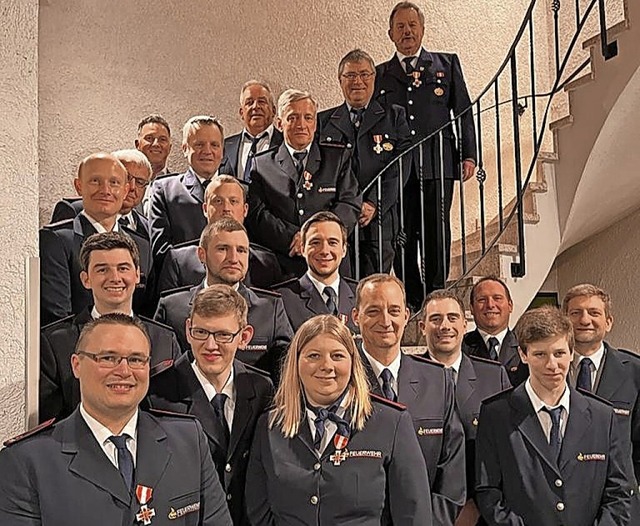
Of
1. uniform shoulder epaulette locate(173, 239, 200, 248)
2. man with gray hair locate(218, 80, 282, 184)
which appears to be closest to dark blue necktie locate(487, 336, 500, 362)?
uniform shoulder epaulette locate(173, 239, 200, 248)

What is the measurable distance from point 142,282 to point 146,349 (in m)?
1.15

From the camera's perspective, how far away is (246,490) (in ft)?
Answer: 9.43

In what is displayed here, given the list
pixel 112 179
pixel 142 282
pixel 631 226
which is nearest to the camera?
pixel 112 179

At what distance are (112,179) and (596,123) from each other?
286 cm

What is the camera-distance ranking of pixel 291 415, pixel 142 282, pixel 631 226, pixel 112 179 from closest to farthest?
pixel 291 415 → pixel 112 179 → pixel 142 282 → pixel 631 226

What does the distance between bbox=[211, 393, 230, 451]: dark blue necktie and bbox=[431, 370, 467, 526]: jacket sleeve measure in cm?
65

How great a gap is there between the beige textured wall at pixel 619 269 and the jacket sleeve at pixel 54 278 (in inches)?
168

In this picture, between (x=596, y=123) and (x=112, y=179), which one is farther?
(x=596, y=123)

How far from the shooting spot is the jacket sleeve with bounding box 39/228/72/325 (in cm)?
317

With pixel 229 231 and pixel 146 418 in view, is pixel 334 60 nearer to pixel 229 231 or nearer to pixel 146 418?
pixel 229 231

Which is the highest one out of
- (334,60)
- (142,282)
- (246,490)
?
(334,60)

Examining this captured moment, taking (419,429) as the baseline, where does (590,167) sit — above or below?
above

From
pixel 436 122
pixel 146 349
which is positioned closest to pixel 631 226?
pixel 436 122

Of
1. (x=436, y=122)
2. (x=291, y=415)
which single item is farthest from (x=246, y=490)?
(x=436, y=122)
